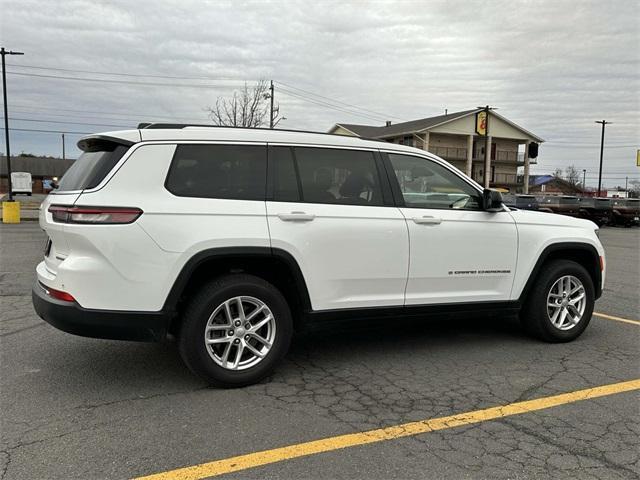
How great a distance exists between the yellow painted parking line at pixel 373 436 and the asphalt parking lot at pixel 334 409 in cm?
1

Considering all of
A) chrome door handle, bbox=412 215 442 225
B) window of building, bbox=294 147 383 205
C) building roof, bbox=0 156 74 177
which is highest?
building roof, bbox=0 156 74 177

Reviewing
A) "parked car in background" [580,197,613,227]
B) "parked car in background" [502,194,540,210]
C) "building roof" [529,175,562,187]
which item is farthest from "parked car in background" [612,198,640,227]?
"building roof" [529,175,562,187]

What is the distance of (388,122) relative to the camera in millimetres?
65812

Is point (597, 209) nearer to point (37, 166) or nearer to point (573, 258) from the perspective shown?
point (573, 258)

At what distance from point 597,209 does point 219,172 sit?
29393mm

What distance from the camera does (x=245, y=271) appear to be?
13.6 feet

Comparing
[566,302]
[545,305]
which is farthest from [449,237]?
[566,302]

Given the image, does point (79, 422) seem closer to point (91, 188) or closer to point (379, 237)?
point (91, 188)

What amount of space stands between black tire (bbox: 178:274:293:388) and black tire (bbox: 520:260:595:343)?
→ 2.52 metres

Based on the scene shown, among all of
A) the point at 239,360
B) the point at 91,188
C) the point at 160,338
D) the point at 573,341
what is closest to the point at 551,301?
the point at 573,341

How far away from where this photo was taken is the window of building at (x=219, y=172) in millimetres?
3906

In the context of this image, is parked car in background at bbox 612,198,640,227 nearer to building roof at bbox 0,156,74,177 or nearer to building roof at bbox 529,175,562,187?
building roof at bbox 529,175,562,187

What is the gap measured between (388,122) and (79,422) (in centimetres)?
6495

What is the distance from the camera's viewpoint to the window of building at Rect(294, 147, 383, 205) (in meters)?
4.33
